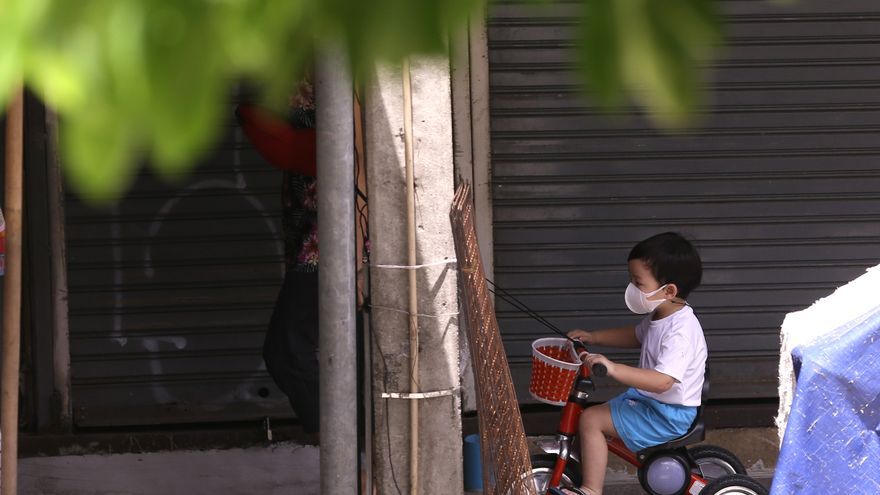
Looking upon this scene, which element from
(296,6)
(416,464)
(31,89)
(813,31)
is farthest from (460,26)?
(813,31)

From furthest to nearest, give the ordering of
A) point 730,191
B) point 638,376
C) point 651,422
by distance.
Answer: point 730,191, point 651,422, point 638,376

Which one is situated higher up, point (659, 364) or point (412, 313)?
point (412, 313)

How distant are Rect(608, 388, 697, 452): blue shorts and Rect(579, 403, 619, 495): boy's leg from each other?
4cm

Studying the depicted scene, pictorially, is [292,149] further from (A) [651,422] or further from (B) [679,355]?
(A) [651,422]

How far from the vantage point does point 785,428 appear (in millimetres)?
3629

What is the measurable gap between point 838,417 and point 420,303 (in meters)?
1.52

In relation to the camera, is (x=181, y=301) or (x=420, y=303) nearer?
(x=420, y=303)

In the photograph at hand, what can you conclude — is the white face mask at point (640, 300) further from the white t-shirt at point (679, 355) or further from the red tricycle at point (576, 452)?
the red tricycle at point (576, 452)

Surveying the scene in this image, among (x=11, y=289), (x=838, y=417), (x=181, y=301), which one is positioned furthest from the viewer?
(x=181, y=301)

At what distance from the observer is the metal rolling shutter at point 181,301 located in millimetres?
6633

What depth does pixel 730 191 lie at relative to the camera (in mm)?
6988

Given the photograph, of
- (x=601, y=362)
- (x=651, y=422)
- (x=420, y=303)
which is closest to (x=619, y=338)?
(x=651, y=422)

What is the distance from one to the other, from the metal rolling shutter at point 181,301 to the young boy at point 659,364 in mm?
2059

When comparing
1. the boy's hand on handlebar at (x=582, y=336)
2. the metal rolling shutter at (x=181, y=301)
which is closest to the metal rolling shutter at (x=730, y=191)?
the boy's hand on handlebar at (x=582, y=336)
